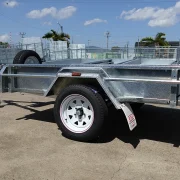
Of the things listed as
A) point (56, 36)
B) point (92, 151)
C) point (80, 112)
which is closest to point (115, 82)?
point (80, 112)

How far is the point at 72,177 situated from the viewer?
129 inches

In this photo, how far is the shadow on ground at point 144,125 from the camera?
458 cm

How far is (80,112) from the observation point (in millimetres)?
4348

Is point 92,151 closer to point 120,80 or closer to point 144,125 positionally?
point 120,80

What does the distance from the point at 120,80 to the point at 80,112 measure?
0.84 m

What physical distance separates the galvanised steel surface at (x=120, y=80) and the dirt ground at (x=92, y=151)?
2.35 ft

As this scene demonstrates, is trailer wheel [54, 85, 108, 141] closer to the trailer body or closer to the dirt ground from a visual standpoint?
the trailer body

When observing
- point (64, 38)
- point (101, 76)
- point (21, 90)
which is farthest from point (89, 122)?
point (64, 38)

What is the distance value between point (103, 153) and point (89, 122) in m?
0.54

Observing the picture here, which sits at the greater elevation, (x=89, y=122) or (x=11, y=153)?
(x=89, y=122)

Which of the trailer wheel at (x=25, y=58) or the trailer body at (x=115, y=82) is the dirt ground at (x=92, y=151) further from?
the trailer wheel at (x=25, y=58)

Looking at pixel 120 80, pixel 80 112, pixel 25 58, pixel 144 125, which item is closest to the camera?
pixel 120 80

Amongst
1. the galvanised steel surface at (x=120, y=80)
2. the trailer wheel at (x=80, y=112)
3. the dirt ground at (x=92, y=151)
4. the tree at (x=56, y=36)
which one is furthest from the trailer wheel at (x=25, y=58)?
the tree at (x=56, y=36)

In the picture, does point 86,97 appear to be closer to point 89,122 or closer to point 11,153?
point 89,122
